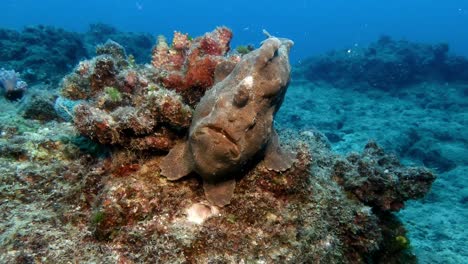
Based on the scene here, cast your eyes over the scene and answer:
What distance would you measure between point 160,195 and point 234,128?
1.17 m

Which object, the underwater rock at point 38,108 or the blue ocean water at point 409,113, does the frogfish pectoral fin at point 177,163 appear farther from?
the blue ocean water at point 409,113

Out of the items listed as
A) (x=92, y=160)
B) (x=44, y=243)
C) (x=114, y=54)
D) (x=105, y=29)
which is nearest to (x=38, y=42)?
(x=105, y=29)

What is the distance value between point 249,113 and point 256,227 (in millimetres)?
1321

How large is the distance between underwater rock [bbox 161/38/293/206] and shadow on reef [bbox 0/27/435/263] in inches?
5.7

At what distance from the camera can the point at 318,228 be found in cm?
389

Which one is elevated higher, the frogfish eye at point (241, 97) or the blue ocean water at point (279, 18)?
the blue ocean water at point (279, 18)

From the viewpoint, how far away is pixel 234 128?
3.31m

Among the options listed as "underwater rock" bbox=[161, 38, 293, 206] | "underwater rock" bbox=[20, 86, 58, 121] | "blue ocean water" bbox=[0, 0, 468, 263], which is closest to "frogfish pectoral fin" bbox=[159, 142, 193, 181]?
"underwater rock" bbox=[161, 38, 293, 206]

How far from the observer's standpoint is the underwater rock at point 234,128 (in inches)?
131

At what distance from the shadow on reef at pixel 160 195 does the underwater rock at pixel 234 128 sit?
0.48 ft

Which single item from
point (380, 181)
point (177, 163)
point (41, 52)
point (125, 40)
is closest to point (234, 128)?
point (177, 163)

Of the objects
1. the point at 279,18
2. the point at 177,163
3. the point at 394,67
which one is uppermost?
the point at 279,18

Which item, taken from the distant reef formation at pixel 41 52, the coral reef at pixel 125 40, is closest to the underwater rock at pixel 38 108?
the distant reef formation at pixel 41 52

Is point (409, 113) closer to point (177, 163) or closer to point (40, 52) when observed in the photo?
point (177, 163)
